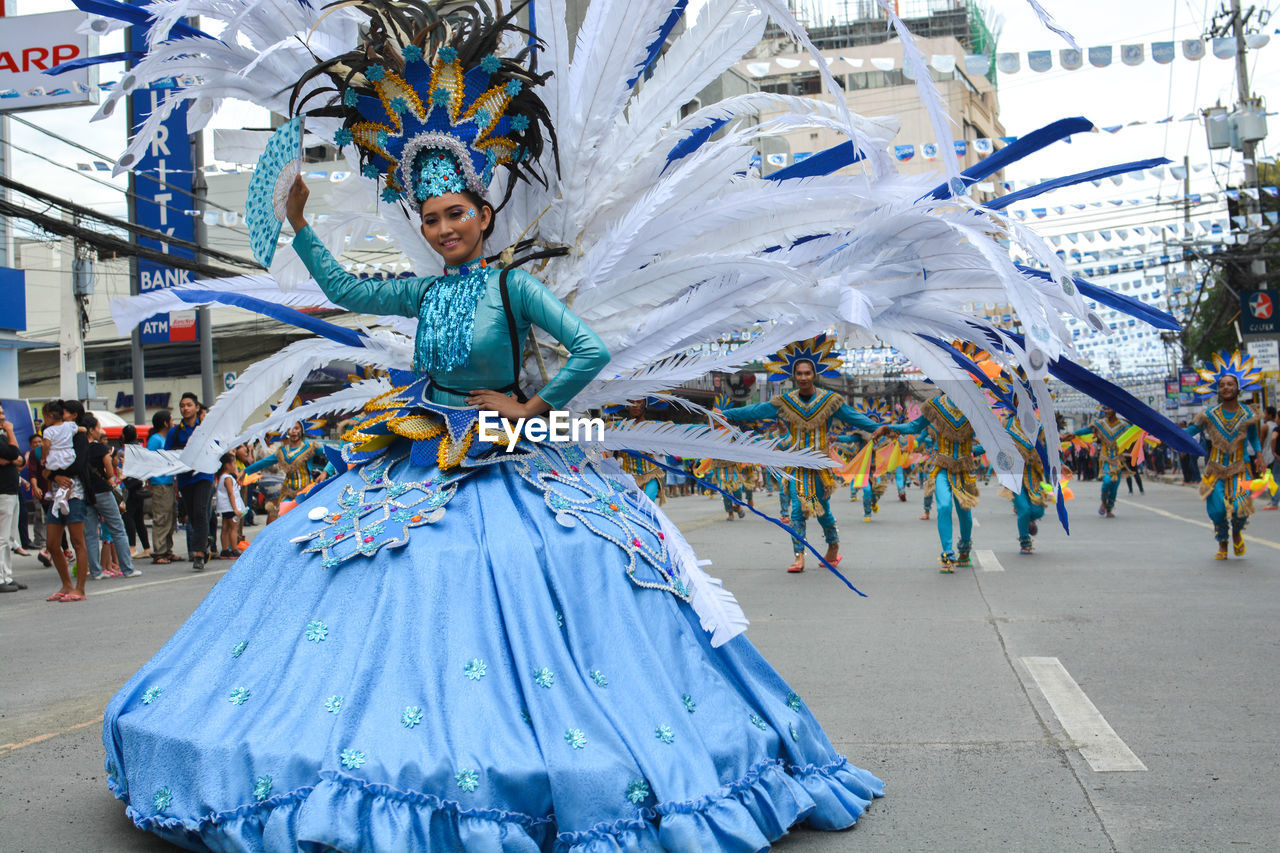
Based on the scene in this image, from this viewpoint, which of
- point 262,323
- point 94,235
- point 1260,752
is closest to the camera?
point 1260,752

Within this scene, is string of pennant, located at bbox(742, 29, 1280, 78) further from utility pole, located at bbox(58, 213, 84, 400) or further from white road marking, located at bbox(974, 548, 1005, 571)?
utility pole, located at bbox(58, 213, 84, 400)

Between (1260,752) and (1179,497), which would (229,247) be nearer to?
(1179,497)

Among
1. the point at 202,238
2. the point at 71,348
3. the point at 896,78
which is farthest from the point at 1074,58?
the point at 896,78

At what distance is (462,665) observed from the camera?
3.10m

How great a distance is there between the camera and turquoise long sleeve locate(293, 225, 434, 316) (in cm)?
394

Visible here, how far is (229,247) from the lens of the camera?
3150cm

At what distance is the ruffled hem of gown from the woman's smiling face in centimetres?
172

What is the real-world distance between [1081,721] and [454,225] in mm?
3206

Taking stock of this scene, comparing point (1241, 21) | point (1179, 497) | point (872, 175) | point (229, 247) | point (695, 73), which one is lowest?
point (1179, 497)

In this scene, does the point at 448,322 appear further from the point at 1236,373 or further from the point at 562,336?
the point at 1236,373

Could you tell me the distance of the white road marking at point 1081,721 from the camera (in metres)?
4.30

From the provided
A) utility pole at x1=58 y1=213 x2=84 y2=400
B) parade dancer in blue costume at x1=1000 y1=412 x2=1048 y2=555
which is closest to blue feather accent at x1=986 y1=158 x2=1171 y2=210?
parade dancer in blue costume at x1=1000 y1=412 x2=1048 y2=555

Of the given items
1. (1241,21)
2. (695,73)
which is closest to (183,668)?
(695,73)

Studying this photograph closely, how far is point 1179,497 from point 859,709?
25171 mm
